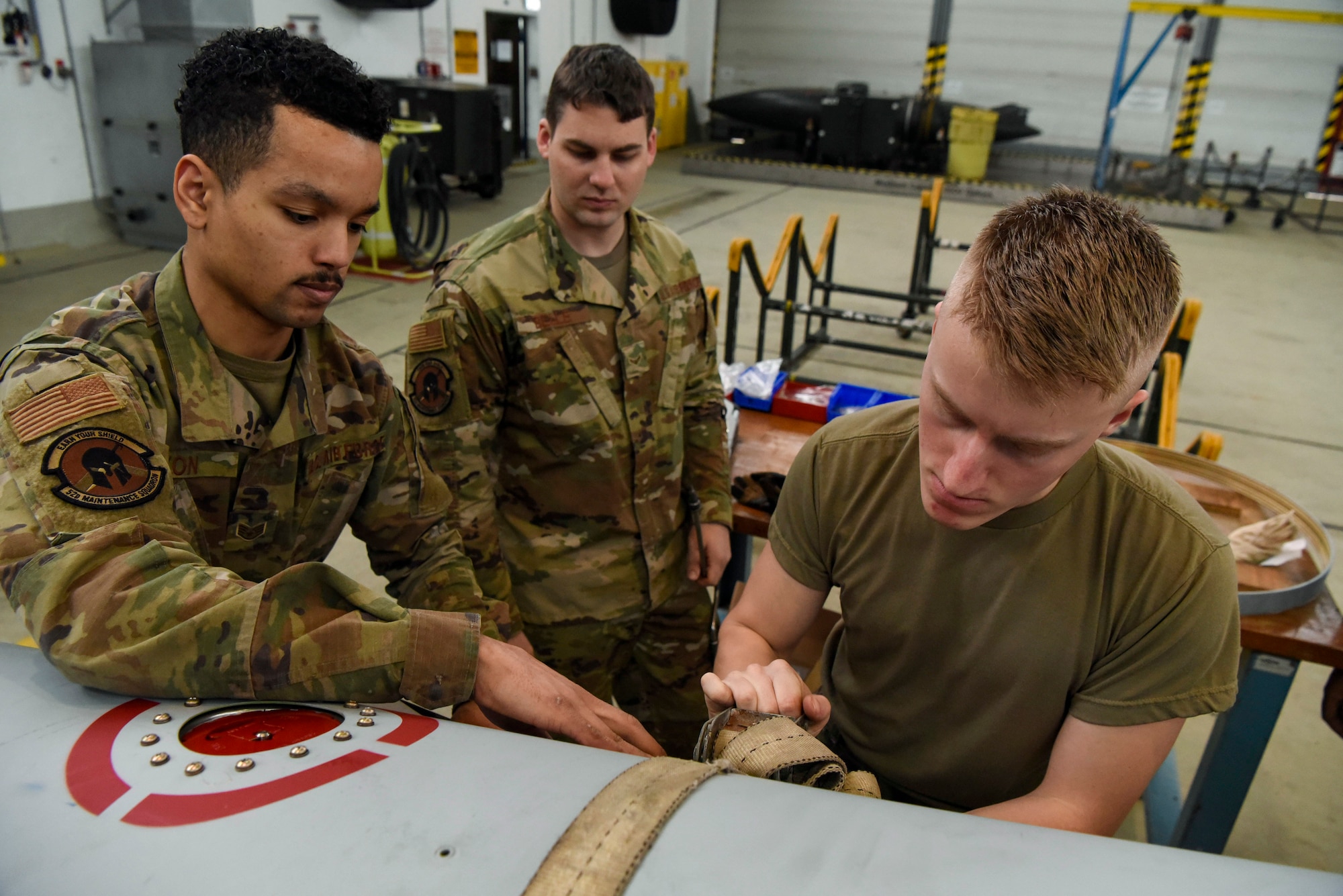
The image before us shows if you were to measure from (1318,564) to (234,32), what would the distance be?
7.17 feet

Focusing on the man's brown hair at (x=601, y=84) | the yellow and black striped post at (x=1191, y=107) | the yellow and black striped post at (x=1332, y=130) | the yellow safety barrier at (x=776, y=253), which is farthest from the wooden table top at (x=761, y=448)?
the yellow and black striped post at (x=1332, y=130)

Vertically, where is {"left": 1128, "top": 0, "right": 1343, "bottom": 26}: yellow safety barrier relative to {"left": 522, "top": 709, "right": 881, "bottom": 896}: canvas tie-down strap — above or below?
above

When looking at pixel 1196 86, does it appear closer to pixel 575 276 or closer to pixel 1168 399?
pixel 1168 399

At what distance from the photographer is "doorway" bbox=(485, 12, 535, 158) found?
9987 millimetres

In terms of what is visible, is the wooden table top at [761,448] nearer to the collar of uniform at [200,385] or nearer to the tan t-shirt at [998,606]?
the tan t-shirt at [998,606]

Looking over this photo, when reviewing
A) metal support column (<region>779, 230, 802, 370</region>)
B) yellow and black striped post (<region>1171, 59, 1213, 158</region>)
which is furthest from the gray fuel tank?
yellow and black striped post (<region>1171, 59, 1213, 158</region>)

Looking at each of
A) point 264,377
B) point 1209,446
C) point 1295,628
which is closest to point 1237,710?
point 1295,628

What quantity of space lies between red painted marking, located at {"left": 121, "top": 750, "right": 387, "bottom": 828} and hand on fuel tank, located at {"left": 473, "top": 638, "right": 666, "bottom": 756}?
277mm

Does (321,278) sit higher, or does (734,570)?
(321,278)

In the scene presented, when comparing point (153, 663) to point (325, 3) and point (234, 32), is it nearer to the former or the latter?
point (234, 32)

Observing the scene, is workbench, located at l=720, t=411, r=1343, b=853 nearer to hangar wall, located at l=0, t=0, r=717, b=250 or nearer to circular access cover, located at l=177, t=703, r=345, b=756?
circular access cover, located at l=177, t=703, r=345, b=756

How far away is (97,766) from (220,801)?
0.11 m

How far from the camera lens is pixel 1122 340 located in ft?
2.80

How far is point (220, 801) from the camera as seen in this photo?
60cm
